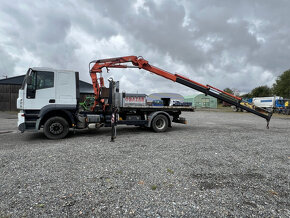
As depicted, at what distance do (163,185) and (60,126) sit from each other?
5.38 meters

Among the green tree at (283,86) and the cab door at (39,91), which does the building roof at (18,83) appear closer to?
the cab door at (39,91)

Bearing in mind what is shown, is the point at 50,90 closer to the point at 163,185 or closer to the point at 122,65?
the point at 122,65

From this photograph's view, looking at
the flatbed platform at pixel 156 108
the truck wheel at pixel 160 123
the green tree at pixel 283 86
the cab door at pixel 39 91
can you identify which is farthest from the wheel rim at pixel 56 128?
the green tree at pixel 283 86

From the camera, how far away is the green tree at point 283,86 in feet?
133

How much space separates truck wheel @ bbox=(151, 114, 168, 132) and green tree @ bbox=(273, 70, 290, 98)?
47.2 metres

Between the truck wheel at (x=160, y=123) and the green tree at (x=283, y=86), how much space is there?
4715 cm

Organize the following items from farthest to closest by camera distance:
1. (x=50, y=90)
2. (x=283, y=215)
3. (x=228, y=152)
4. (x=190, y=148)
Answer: (x=50, y=90) < (x=190, y=148) < (x=228, y=152) < (x=283, y=215)

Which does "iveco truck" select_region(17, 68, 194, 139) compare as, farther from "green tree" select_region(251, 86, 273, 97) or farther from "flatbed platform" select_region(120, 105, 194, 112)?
"green tree" select_region(251, 86, 273, 97)

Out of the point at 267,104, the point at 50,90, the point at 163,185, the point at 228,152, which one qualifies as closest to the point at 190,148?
the point at 228,152

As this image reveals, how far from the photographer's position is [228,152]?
16.8ft

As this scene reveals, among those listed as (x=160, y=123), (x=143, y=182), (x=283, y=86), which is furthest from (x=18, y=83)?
(x=283, y=86)

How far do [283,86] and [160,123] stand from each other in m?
49.6

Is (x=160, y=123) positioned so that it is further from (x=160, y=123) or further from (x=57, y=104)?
(x=57, y=104)

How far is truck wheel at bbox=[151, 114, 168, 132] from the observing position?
8.42 m
